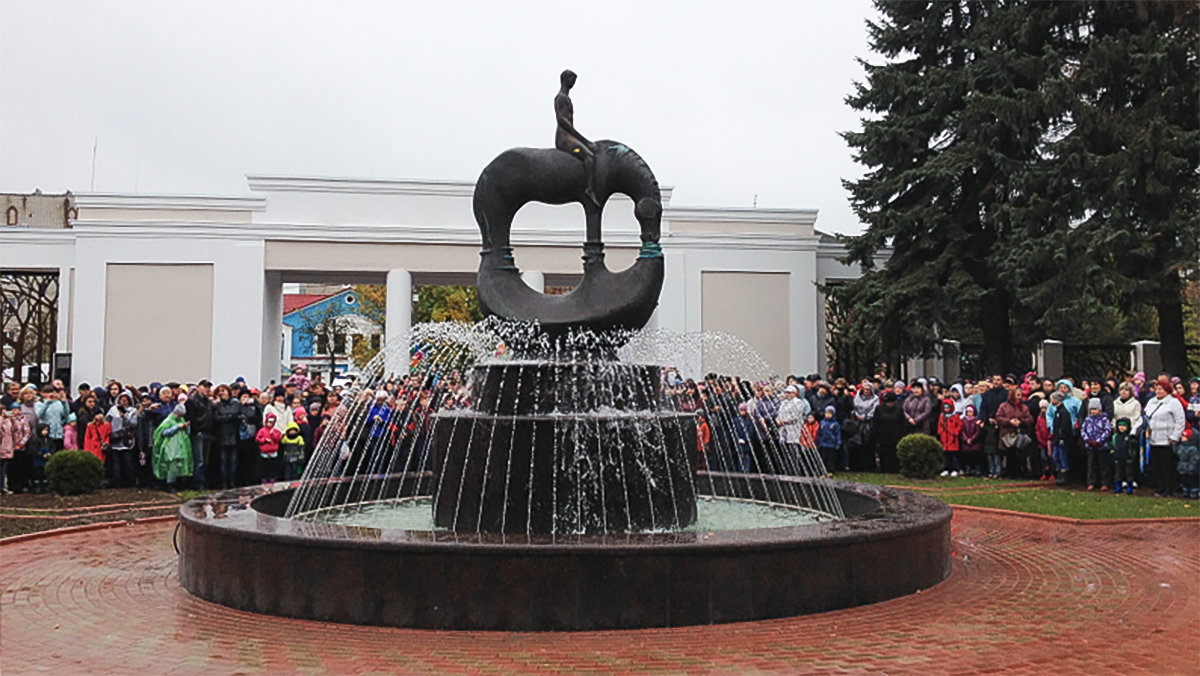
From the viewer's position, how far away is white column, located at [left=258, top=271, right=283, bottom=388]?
986 inches

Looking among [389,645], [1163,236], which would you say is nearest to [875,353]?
[1163,236]

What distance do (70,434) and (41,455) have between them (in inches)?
24.1

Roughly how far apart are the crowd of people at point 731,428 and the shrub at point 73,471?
707 millimetres

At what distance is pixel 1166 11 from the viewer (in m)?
20.3

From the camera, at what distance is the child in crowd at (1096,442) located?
13.8 meters

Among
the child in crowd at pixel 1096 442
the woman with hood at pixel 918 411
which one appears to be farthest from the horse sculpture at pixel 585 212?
the woman with hood at pixel 918 411

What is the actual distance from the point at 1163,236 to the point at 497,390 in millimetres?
17198

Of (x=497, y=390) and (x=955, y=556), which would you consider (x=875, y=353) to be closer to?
(x=955, y=556)

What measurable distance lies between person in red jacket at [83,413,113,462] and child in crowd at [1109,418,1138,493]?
14.8 m

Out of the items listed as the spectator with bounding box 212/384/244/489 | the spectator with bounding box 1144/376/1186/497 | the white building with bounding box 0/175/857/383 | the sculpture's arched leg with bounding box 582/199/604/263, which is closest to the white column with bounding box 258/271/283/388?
the white building with bounding box 0/175/857/383

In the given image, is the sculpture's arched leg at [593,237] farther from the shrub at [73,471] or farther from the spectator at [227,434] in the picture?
the shrub at [73,471]

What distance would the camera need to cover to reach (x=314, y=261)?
989 inches

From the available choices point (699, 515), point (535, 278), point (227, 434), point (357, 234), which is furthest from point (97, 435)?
point (535, 278)

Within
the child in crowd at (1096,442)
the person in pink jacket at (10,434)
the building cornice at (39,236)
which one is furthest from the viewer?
the building cornice at (39,236)
